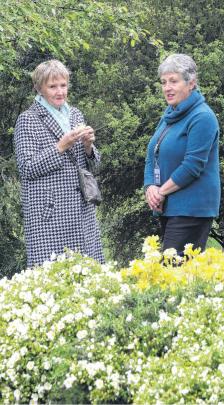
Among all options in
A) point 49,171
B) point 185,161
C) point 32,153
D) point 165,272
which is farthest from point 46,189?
point 165,272

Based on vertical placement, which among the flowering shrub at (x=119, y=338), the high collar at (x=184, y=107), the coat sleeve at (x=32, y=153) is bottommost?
the flowering shrub at (x=119, y=338)

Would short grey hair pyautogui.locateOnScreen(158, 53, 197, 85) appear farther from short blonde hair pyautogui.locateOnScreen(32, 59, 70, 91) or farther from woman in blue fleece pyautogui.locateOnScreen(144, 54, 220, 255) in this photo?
short blonde hair pyautogui.locateOnScreen(32, 59, 70, 91)

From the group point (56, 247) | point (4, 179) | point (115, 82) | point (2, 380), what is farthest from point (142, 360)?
point (115, 82)

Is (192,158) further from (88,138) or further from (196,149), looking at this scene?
(88,138)

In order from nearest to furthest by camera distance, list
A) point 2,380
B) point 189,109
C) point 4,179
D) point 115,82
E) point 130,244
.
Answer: point 2,380 → point 189,109 → point 4,179 → point 115,82 → point 130,244

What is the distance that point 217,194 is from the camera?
195 inches

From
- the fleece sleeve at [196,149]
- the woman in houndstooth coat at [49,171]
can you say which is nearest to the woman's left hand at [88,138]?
the woman in houndstooth coat at [49,171]

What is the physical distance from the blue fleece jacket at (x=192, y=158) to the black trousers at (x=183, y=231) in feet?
0.19

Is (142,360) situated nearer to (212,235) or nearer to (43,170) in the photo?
(43,170)

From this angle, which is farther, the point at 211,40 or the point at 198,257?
the point at 211,40

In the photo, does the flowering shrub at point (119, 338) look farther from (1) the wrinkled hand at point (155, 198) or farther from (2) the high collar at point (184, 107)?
(2) the high collar at point (184, 107)

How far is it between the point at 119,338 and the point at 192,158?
6.15 feet

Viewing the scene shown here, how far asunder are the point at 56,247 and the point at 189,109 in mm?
1167

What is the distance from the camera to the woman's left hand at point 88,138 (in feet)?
16.0
